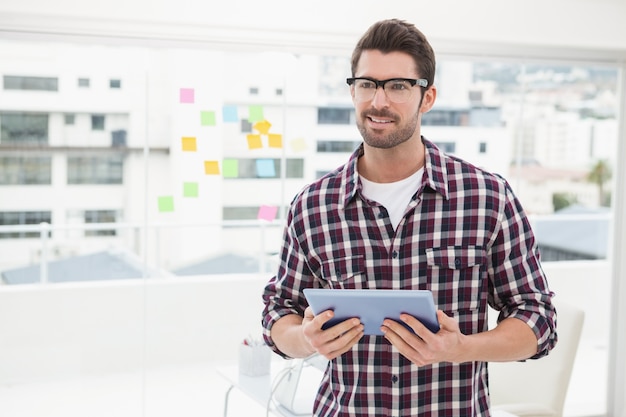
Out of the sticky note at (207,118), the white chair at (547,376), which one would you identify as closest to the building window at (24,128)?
the sticky note at (207,118)

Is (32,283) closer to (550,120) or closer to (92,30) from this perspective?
(92,30)

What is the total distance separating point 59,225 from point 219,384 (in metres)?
1.09

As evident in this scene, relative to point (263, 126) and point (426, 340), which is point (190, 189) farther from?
point (426, 340)

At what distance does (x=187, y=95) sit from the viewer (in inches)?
145

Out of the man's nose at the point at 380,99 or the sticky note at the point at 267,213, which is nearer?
the man's nose at the point at 380,99

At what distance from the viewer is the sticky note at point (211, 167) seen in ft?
12.4

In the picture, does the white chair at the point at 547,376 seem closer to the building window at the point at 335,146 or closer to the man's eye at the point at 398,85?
the building window at the point at 335,146

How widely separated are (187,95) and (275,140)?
462 millimetres

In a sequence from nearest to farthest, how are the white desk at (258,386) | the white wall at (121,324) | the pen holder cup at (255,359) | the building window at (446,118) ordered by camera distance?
the white desk at (258,386) < the pen holder cup at (255,359) < the white wall at (121,324) < the building window at (446,118)

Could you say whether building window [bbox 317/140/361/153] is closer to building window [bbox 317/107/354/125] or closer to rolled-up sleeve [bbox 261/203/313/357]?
building window [bbox 317/107/354/125]

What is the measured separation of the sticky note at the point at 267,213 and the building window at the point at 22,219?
0.95 meters

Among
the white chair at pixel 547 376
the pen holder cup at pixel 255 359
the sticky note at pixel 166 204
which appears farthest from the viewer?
the sticky note at pixel 166 204

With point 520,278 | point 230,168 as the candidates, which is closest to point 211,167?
point 230,168

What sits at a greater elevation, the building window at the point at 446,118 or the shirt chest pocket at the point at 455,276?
the building window at the point at 446,118
